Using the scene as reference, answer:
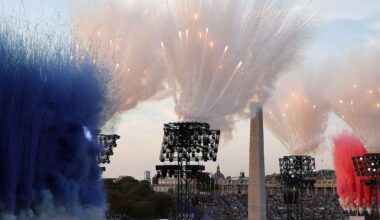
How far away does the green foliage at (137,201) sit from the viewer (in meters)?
98.9

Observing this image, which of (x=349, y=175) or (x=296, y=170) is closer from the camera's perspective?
(x=296, y=170)

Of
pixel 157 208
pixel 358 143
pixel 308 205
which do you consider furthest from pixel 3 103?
pixel 308 205

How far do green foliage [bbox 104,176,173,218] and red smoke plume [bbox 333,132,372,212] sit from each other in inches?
1117

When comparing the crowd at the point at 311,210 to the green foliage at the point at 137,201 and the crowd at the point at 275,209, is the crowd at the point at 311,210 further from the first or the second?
the green foliage at the point at 137,201

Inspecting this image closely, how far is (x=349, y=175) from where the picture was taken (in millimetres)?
89500

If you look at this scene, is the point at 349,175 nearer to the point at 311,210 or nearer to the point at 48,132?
the point at 311,210

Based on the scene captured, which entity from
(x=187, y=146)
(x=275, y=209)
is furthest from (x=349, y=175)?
(x=187, y=146)

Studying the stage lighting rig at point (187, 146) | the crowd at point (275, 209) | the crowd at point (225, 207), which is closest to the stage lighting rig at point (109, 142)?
the stage lighting rig at point (187, 146)

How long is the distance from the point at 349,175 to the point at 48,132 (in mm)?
56885

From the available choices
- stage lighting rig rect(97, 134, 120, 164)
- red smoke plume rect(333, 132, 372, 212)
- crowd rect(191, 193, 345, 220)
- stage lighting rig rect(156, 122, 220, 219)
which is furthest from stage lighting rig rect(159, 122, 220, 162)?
Answer: crowd rect(191, 193, 345, 220)

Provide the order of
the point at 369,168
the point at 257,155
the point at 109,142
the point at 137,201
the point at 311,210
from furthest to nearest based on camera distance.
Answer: the point at 311,210 < the point at 137,201 < the point at 369,168 < the point at 257,155 < the point at 109,142

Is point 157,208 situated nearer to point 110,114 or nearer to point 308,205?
point 308,205

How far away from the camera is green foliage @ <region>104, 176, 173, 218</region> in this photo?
98875 millimetres

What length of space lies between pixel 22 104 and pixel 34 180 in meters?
4.58
